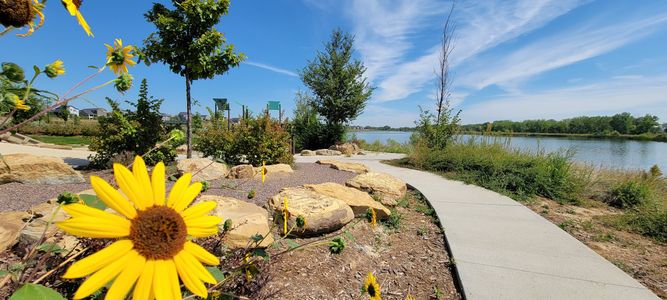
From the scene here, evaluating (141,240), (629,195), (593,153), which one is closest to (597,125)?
(593,153)

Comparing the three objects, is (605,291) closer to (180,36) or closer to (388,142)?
(180,36)

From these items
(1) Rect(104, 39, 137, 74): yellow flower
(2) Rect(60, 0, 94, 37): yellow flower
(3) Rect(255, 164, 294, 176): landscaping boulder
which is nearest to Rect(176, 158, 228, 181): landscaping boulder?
(3) Rect(255, 164, 294, 176): landscaping boulder

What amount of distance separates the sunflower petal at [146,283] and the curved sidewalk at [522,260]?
2.17 m

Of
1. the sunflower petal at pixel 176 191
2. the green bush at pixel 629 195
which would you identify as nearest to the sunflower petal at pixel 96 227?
the sunflower petal at pixel 176 191

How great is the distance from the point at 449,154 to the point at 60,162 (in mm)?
7828

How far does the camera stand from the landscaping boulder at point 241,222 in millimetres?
2324

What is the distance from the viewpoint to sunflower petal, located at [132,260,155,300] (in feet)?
1.66

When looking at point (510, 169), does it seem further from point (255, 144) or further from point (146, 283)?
point (146, 283)

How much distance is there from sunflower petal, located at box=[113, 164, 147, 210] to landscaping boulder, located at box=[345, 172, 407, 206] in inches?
154

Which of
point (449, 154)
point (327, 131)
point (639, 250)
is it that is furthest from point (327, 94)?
point (639, 250)

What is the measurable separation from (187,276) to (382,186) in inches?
169

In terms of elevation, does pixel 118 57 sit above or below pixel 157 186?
above

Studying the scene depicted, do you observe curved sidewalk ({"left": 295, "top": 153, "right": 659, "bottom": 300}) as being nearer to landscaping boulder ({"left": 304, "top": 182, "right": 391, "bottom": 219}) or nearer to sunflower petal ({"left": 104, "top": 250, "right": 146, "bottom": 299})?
landscaping boulder ({"left": 304, "top": 182, "right": 391, "bottom": 219})

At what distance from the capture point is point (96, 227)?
1.60 ft
